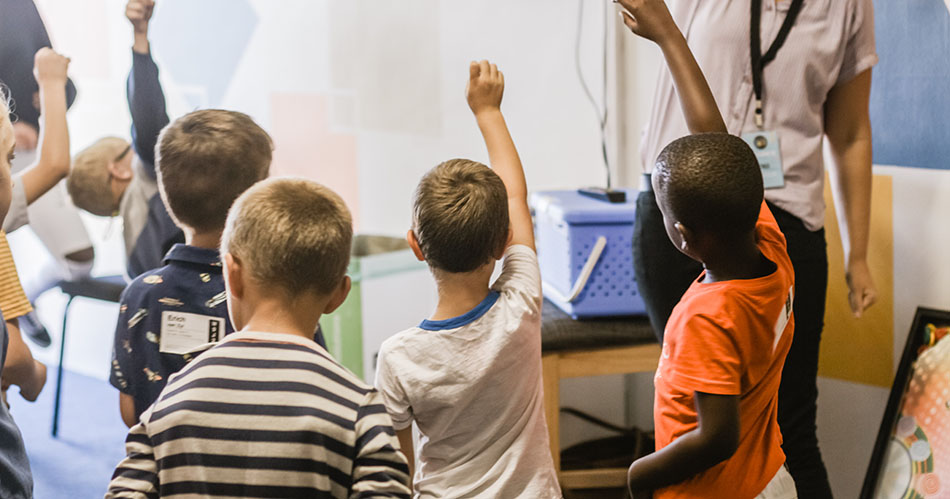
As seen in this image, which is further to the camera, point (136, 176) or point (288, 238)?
point (136, 176)

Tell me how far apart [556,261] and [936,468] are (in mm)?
966

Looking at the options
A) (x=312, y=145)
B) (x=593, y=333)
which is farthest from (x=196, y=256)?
(x=312, y=145)

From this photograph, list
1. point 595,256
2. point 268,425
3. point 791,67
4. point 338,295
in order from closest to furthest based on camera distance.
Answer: point 268,425 < point 338,295 < point 791,67 < point 595,256

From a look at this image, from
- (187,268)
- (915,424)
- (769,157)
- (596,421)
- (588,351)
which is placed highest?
(769,157)

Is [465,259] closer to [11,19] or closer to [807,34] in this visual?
[807,34]

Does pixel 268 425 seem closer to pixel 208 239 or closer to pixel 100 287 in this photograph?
pixel 208 239

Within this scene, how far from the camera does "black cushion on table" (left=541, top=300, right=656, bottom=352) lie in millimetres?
2027

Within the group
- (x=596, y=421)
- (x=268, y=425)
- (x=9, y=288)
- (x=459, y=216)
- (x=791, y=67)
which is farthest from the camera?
(x=596, y=421)

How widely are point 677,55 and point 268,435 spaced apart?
77 centimetres

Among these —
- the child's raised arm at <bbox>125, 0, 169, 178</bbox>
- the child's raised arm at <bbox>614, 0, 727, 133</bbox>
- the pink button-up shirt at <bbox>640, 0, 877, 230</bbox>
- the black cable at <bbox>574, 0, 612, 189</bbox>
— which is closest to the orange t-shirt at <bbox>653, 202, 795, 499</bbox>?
the child's raised arm at <bbox>614, 0, 727, 133</bbox>

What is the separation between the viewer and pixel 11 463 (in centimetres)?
111

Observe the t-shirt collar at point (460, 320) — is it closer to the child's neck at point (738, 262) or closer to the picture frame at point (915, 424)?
the child's neck at point (738, 262)

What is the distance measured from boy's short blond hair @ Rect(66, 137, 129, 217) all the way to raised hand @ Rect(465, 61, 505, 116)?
852mm

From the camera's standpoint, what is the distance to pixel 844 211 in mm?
1694
